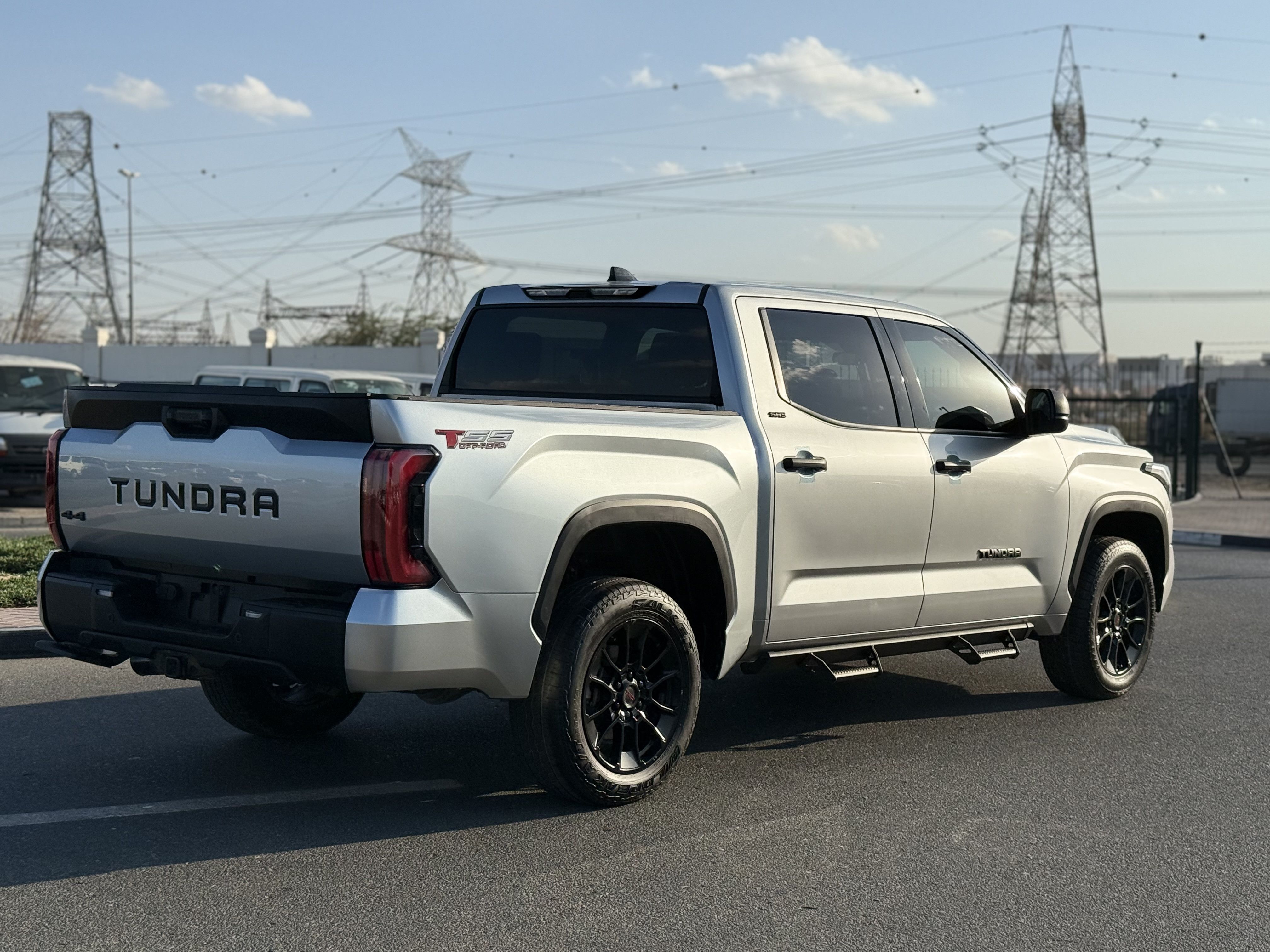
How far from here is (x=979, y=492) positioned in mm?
6453

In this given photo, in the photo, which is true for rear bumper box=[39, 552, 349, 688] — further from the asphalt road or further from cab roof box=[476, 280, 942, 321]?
cab roof box=[476, 280, 942, 321]

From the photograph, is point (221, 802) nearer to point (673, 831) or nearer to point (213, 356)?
point (673, 831)

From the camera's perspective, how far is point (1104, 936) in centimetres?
402

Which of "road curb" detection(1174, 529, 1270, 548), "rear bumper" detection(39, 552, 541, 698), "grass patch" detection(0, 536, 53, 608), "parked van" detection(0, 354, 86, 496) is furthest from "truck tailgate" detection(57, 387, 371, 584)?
"road curb" detection(1174, 529, 1270, 548)

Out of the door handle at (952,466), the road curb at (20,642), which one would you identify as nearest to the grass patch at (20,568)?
the road curb at (20,642)

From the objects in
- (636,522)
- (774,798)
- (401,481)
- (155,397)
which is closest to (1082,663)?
(774,798)

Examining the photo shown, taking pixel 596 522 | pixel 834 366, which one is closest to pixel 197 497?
pixel 596 522

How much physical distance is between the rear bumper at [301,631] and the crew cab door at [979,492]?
91.6 inches

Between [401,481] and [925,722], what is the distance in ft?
11.0

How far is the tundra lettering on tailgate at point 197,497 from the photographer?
4.70 meters

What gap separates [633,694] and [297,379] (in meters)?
13.4

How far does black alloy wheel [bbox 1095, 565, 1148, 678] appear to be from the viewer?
7.30m

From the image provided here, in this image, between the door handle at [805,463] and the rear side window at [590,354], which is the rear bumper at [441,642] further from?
the rear side window at [590,354]

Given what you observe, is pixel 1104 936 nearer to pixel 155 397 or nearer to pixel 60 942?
pixel 60 942
